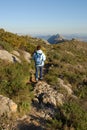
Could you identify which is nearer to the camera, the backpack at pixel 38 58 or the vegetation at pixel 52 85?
the vegetation at pixel 52 85

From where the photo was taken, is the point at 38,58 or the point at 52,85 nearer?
the point at 52,85

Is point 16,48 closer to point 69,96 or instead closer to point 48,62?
point 48,62

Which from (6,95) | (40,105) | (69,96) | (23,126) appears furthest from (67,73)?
(23,126)

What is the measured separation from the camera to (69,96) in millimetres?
13648

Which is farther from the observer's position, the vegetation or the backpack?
the backpack

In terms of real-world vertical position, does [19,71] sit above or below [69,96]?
above

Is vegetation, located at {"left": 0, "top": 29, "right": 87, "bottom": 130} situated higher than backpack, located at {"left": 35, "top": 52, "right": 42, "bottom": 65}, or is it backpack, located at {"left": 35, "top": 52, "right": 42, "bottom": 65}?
backpack, located at {"left": 35, "top": 52, "right": 42, "bottom": 65}

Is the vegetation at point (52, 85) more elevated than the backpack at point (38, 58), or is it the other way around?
the backpack at point (38, 58)

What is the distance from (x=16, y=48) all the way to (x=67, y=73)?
19.2ft

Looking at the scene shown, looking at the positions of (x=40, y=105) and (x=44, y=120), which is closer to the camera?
(x=44, y=120)

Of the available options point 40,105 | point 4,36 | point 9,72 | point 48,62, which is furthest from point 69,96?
point 4,36

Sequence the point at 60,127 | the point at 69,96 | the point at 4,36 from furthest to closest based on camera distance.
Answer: the point at 4,36 → the point at 69,96 → the point at 60,127

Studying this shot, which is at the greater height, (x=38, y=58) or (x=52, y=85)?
(x=38, y=58)

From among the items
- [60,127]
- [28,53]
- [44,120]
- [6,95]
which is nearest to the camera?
[60,127]
